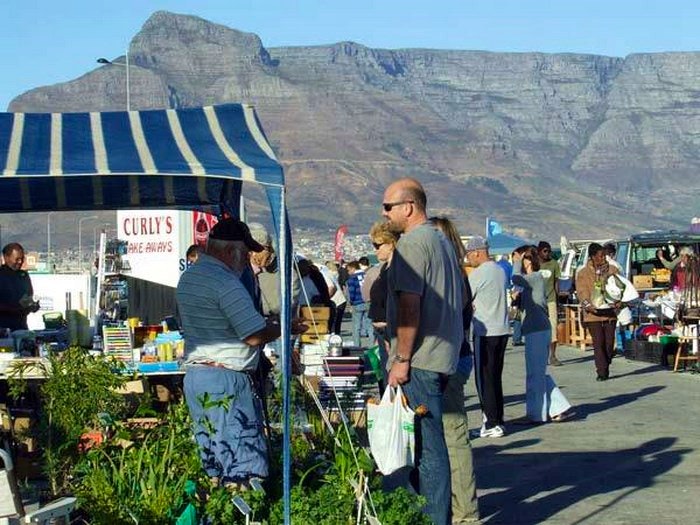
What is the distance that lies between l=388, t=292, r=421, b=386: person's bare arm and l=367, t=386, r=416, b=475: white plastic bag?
0.41 ft

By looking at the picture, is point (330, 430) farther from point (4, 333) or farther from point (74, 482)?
point (4, 333)

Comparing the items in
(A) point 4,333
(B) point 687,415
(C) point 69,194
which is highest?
(C) point 69,194

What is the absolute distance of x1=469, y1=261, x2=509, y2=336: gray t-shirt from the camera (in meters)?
13.1

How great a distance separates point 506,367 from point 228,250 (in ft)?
49.6

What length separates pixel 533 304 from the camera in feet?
48.7

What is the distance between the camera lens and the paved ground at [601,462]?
382 inches

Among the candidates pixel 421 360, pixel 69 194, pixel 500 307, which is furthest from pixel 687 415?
pixel 421 360

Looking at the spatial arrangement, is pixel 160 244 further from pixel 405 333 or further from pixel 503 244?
pixel 405 333

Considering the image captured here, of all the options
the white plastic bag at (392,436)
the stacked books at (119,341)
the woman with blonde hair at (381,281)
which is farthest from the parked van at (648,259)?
the white plastic bag at (392,436)

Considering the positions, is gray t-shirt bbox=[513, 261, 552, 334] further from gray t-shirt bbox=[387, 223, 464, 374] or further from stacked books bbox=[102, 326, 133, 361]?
gray t-shirt bbox=[387, 223, 464, 374]

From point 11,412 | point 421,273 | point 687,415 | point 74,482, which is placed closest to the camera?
A: point 421,273

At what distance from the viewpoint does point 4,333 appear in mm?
12852

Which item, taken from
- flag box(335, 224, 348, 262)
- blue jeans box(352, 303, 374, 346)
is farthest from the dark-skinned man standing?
flag box(335, 224, 348, 262)

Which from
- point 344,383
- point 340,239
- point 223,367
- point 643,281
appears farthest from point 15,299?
point 340,239
